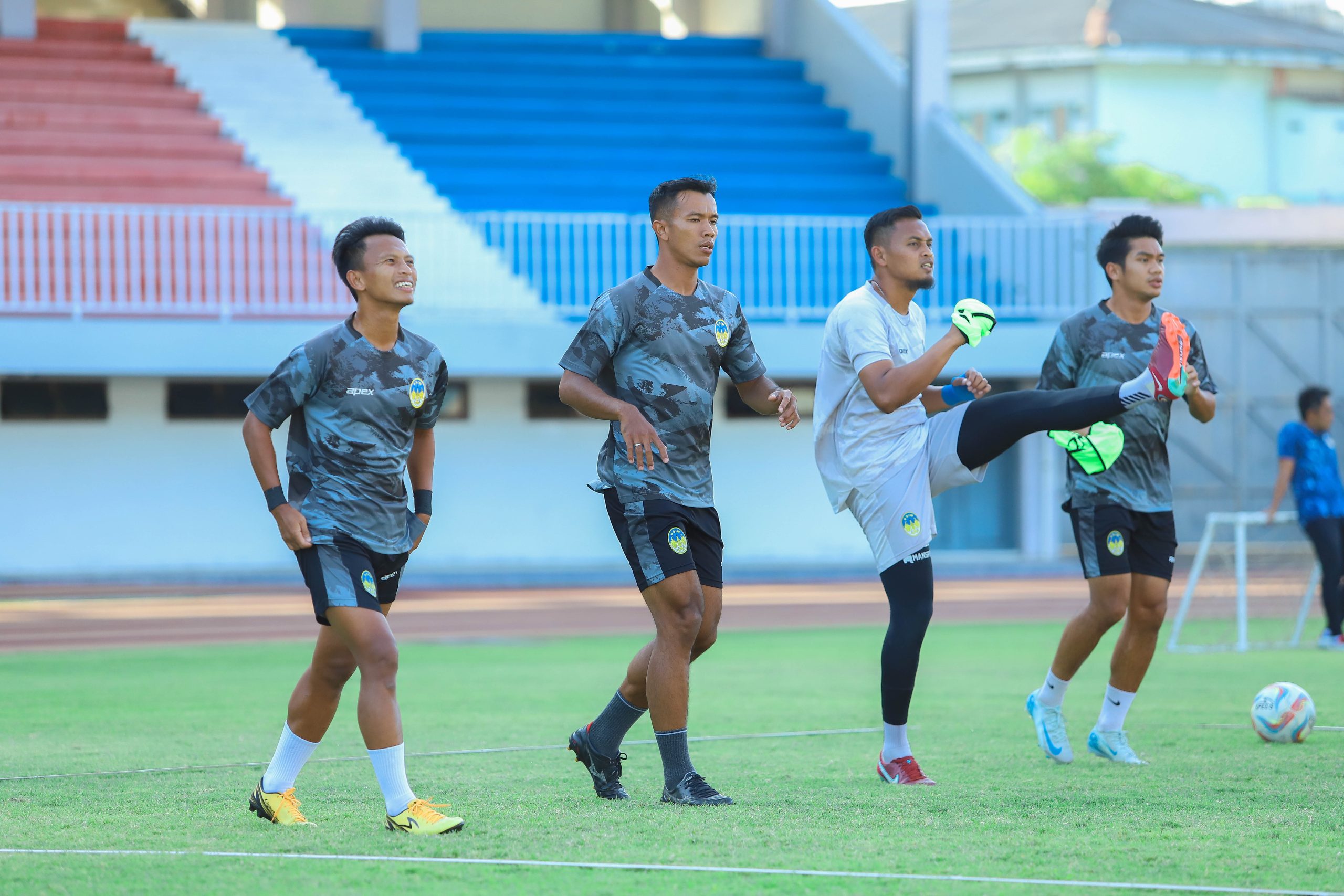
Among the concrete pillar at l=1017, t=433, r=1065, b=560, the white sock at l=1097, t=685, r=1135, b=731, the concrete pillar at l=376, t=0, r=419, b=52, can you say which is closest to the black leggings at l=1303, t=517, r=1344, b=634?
the white sock at l=1097, t=685, r=1135, b=731

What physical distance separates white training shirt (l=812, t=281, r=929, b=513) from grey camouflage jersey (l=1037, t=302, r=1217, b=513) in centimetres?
91

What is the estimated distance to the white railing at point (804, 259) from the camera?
70.4 ft

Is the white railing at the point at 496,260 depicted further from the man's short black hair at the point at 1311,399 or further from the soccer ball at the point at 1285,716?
the soccer ball at the point at 1285,716

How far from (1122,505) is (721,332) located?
204 cm

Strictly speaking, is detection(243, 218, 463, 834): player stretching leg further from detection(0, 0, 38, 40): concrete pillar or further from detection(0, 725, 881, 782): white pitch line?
detection(0, 0, 38, 40): concrete pillar

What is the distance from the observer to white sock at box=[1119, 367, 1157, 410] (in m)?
6.05

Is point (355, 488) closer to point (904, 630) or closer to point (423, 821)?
point (423, 821)

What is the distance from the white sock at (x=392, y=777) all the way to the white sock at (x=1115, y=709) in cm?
310

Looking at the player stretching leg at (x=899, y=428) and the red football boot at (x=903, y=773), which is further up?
the player stretching leg at (x=899, y=428)

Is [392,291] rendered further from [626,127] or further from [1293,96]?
[1293,96]

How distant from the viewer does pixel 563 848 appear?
199 inches

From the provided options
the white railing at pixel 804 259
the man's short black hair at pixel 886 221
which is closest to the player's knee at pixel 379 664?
the man's short black hair at pixel 886 221

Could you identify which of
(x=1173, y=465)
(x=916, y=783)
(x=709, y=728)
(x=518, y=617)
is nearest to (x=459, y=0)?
(x=1173, y=465)

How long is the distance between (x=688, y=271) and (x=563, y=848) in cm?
210
